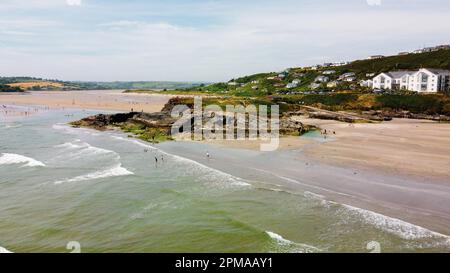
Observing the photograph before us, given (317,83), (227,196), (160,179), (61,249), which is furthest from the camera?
(317,83)

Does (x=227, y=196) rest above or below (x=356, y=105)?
below

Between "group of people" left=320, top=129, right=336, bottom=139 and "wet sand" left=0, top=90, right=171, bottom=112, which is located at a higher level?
"wet sand" left=0, top=90, right=171, bottom=112

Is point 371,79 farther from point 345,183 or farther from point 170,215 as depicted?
point 170,215

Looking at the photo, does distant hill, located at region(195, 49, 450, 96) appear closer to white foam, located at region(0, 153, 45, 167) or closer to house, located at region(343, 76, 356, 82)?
house, located at region(343, 76, 356, 82)

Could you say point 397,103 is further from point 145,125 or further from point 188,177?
point 188,177

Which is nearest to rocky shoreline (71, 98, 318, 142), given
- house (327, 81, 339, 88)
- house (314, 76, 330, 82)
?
house (327, 81, 339, 88)

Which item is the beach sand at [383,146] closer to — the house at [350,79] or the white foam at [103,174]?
the white foam at [103,174]

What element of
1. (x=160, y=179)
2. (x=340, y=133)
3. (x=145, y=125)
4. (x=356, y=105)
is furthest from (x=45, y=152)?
(x=356, y=105)
